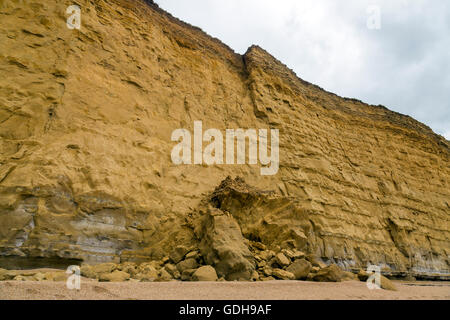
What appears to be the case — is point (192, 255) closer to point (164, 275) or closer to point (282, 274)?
point (164, 275)

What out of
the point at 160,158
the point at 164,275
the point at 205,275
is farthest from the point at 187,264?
the point at 160,158

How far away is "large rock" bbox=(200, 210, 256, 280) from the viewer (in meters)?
5.43

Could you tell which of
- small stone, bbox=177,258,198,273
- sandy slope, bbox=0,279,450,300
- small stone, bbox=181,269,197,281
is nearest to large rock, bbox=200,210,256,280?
small stone, bbox=177,258,198,273

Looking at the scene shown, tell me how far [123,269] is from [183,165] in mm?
3780

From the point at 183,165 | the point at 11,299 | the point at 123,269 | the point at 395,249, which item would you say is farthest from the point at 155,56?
the point at 395,249

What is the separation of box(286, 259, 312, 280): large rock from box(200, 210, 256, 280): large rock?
33.8 inches

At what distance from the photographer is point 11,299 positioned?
8.07ft

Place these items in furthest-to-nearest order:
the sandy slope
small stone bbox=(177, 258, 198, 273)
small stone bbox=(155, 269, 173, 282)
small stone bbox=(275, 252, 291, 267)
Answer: small stone bbox=(275, 252, 291, 267), small stone bbox=(177, 258, 198, 273), small stone bbox=(155, 269, 173, 282), the sandy slope

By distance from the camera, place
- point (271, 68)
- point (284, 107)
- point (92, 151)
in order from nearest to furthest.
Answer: point (92, 151)
point (284, 107)
point (271, 68)

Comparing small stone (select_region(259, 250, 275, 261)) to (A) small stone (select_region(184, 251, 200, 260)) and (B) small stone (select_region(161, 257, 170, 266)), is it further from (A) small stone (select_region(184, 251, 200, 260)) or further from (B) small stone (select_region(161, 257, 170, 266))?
(B) small stone (select_region(161, 257, 170, 266))

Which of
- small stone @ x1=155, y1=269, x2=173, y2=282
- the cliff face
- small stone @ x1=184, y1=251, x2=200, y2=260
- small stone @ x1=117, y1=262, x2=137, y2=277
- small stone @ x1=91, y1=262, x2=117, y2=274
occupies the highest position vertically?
the cliff face

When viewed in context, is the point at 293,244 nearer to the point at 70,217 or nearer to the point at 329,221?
the point at 329,221

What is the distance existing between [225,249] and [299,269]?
1.71 metres

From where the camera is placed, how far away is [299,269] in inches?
233
